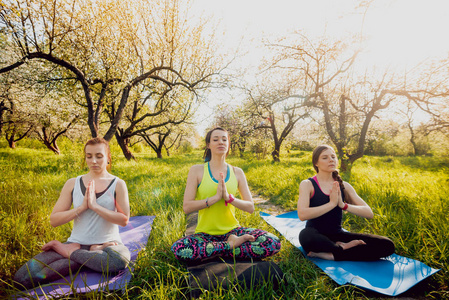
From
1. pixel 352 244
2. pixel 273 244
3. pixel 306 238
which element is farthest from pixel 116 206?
pixel 352 244

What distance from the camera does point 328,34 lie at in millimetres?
8242

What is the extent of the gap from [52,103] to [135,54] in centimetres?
1079

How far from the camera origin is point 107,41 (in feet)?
21.7

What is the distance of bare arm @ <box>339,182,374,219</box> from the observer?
8.54 feet

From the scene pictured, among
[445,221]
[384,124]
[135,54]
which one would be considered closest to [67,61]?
[135,54]

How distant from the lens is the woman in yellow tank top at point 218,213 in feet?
7.85

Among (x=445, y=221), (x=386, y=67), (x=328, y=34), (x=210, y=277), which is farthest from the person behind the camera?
(x=328, y=34)

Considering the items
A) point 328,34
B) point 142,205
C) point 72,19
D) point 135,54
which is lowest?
point 142,205

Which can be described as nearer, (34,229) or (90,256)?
(90,256)

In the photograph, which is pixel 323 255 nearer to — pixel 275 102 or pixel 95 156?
pixel 95 156

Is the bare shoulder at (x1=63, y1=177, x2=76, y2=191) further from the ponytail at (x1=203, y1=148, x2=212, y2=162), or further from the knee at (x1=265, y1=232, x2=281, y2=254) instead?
the knee at (x1=265, y1=232, x2=281, y2=254)

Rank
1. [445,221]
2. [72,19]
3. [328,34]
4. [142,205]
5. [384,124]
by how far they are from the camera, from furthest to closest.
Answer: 1. [384,124]
2. [328,34]
3. [72,19]
4. [142,205]
5. [445,221]

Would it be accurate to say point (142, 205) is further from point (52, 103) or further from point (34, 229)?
point (52, 103)

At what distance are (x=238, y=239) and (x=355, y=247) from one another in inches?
58.0
